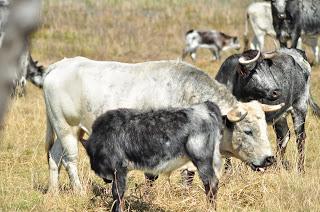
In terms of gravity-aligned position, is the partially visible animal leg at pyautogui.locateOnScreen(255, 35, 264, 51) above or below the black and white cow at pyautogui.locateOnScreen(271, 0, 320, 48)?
below

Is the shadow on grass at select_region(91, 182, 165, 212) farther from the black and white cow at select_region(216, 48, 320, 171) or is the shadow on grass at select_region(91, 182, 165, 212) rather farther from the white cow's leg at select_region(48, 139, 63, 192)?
the black and white cow at select_region(216, 48, 320, 171)

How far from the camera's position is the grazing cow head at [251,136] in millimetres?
5613

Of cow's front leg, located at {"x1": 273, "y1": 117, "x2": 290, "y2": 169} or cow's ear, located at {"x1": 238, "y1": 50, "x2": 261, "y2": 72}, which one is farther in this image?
cow's front leg, located at {"x1": 273, "y1": 117, "x2": 290, "y2": 169}

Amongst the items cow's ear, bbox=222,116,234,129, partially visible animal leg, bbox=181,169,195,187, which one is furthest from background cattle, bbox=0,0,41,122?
partially visible animal leg, bbox=181,169,195,187

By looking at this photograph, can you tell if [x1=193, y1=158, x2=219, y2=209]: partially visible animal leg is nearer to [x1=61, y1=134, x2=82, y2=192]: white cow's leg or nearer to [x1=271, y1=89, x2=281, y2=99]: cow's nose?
[x1=61, y1=134, x2=82, y2=192]: white cow's leg

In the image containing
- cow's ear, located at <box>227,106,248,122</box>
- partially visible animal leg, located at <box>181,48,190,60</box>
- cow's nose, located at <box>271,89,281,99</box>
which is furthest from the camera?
partially visible animal leg, located at <box>181,48,190,60</box>

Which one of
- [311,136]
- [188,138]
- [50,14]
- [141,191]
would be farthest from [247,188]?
[50,14]

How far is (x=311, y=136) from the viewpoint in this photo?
9.77 meters

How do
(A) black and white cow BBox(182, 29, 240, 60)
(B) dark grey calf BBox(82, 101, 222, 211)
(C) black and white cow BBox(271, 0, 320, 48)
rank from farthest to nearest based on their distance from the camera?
(A) black and white cow BBox(182, 29, 240, 60) < (C) black and white cow BBox(271, 0, 320, 48) < (B) dark grey calf BBox(82, 101, 222, 211)

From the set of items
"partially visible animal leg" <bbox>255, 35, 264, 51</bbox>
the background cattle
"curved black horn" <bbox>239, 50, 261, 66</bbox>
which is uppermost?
the background cattle

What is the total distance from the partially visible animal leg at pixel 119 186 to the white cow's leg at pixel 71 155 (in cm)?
162

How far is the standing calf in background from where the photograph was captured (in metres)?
4.88

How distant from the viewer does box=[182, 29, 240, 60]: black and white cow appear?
1063 inches

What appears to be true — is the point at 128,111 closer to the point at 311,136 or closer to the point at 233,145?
the point at 233,145
